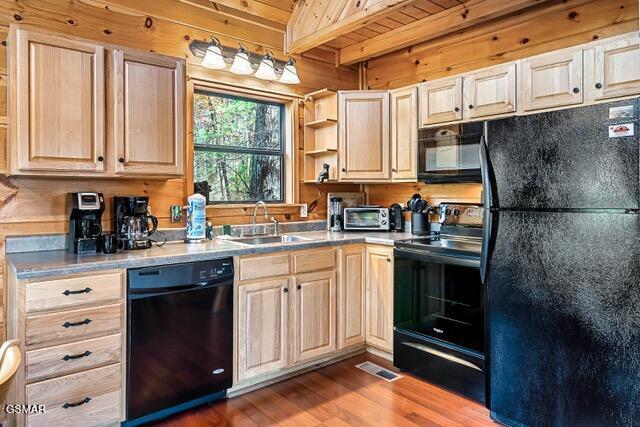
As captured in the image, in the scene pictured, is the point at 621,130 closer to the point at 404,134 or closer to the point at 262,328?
the point at 404,134

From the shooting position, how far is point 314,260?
294cm

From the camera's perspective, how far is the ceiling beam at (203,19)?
2846 millimetres

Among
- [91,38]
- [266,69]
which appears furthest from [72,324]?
[266,69]

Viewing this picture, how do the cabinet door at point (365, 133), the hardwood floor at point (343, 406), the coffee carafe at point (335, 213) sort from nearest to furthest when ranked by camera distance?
the hardwood floor at point (343, 406)
the cabinet door at point (365, 133)
the coffee carafe at point (335, 213)

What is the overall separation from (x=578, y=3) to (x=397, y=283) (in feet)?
7.08

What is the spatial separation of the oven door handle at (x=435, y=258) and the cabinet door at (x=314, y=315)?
509 millimetres

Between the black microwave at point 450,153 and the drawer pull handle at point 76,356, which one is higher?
the black microwave at point 450,153

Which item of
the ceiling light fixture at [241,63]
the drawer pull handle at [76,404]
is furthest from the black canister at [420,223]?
the drawer pull handle at [76,404]

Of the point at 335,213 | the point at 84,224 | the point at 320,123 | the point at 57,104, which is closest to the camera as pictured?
the point at 57,104

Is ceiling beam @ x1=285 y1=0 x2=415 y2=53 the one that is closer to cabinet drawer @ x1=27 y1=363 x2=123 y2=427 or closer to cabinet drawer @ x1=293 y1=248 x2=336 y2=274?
cabinet drawer @ x1=293 y1=248 x2=336 y2=274

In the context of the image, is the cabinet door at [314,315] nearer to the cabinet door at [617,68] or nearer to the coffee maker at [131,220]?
the coffee maker at [131,220]

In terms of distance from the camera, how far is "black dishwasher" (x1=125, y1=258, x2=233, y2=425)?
2.21 metres

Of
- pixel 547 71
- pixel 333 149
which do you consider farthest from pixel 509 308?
pixel 333 149

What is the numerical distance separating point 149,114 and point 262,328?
1461 millimetres
